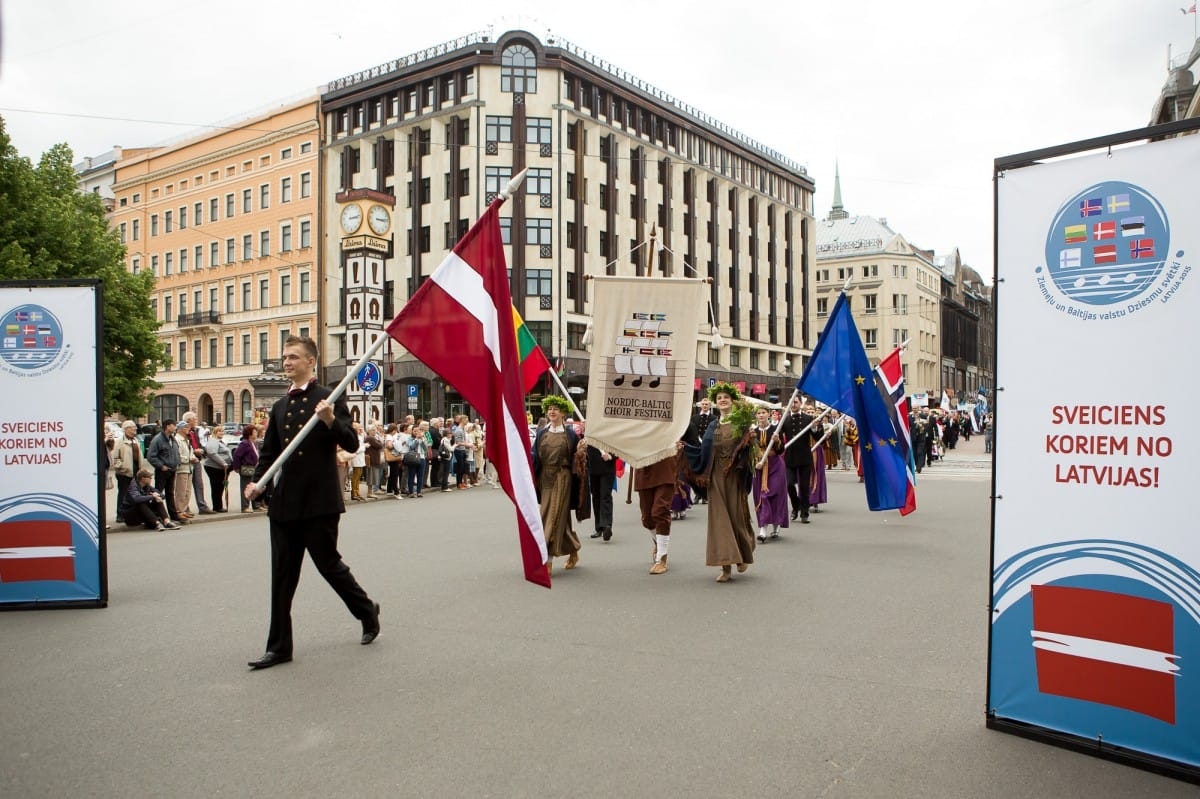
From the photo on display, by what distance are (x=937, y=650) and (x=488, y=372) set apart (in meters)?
3.71

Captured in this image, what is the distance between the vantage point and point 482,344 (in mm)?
6633

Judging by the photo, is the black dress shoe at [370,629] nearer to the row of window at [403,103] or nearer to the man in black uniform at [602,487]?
the man in black uniform at [602,487]

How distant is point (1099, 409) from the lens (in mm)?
4414

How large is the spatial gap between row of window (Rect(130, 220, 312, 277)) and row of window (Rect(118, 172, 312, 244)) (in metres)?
1.62

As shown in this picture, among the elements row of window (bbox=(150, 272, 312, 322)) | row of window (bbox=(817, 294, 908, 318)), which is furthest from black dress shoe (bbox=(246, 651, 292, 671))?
row of window (bbox=(817, 294, 908, 318))

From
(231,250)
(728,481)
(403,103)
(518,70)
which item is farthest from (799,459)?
(231,250)

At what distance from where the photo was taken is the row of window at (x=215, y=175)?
191 ft

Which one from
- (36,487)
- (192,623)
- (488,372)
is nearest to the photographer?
(488,372)

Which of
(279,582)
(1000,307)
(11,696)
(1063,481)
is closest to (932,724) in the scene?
(1063,481)

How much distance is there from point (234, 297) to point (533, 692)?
202 feet

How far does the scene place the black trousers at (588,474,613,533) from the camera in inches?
511

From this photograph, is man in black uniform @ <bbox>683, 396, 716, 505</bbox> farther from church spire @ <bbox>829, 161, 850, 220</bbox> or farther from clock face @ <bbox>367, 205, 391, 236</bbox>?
church spire @ <bbox>829, 161, 850, 220</bbox>

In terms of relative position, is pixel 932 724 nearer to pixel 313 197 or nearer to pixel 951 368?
pixel 313 197

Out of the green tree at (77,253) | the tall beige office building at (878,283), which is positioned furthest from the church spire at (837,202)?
the green tree at (77,253)
